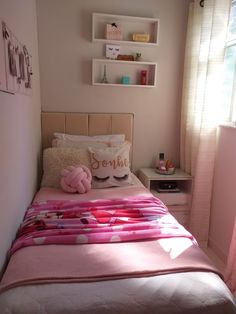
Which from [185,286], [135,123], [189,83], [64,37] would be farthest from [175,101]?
[185,286]

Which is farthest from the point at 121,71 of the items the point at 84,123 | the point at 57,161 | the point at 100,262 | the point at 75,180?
the point at 100,262

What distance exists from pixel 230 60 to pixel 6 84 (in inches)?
74.3

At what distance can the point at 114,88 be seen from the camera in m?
2.81

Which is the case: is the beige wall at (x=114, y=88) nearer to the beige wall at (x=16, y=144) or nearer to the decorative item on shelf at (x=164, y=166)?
the decorative item on shelf at (x=164, y=166)

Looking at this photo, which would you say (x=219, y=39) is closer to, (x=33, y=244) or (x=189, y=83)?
(x=189, y=83)

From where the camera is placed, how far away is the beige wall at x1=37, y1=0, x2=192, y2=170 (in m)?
2.61

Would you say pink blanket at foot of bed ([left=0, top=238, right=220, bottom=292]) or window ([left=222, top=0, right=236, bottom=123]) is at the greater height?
window ([left=222, top=0, right=236, bottom=123])

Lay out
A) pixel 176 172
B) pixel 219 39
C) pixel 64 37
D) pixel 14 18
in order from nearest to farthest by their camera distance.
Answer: pixel 14 18 < pixel 219 39 < pixel 64 37 < pixel 176 172

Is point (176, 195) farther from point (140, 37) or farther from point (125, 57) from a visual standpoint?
point (140, 37)

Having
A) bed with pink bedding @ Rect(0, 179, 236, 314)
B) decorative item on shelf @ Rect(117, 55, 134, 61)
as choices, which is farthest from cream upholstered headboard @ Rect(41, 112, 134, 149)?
bed with pink bedding @ Rect(0, 179, 236, 314)

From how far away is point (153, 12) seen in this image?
2.72m

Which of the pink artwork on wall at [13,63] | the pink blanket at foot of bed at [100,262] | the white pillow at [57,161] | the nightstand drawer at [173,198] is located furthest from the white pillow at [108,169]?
the pink blanket at foot of bed at [100,262]

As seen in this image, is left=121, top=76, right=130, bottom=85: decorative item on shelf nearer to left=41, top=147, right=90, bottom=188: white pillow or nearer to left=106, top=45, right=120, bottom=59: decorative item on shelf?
left=106, top=45, right=120, bottom=59: decorative item on shelf

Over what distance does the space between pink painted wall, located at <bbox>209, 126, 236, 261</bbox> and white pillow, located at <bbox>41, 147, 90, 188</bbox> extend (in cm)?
123
